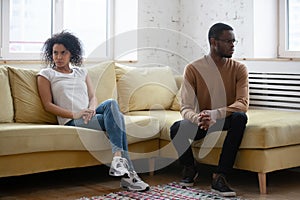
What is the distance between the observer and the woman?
340 cm

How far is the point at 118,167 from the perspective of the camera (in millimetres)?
3344

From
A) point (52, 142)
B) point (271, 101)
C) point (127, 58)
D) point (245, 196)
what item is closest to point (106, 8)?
point (127, 58)

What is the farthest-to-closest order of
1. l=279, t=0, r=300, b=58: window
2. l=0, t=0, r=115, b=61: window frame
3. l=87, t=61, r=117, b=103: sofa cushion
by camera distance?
l=279, t=0, r=300, b=58: window
l=0, t=0, r=115, b=61: window frame
l=87, t=61, r=117, b=103: sofa cushion

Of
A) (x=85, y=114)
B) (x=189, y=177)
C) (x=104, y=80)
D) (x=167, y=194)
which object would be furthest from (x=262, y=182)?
(x=104, y=80)

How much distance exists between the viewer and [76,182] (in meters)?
3.69

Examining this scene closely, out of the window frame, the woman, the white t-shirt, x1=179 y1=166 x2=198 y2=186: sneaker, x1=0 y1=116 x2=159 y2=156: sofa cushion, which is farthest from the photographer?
the window frame

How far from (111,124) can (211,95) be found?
67 cm

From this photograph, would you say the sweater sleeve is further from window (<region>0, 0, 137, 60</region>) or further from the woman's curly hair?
window (<region>0, 0, 137, 60</region>)

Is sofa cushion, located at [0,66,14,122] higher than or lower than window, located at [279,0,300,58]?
lower

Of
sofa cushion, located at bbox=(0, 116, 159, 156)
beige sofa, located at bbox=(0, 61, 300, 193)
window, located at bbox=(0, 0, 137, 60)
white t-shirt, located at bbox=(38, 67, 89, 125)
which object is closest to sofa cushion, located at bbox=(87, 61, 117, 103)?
beige sofa, located at bbox=(0, 61, 300, 193)

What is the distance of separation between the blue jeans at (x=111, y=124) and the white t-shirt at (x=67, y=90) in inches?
5.4

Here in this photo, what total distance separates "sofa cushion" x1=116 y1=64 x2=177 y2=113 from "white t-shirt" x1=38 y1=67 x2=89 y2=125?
54cm

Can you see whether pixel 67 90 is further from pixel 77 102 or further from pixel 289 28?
pixel 289 28

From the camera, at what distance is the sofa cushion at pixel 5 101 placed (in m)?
3.61
